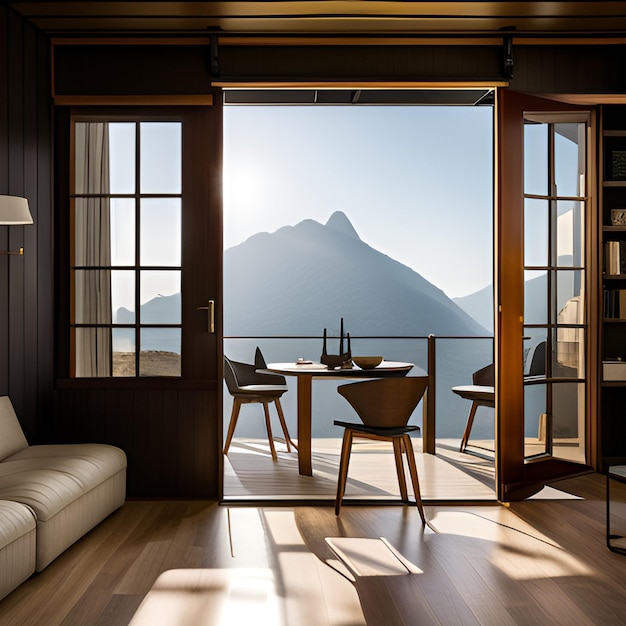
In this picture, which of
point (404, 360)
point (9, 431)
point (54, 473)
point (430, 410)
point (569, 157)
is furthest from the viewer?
point (404, 360)

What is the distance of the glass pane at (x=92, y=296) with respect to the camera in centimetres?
432

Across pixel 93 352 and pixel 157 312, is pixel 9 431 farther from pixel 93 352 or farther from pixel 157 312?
pixel 157 312

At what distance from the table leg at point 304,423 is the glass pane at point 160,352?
3.19 ft

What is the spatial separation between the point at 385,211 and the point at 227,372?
720 cm

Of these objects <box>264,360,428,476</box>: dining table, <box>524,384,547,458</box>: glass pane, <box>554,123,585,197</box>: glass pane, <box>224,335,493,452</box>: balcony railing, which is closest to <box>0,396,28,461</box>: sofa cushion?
<box>264,360,428,476</box>: dining table

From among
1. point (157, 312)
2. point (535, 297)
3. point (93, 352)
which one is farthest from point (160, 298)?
point (535, 297)

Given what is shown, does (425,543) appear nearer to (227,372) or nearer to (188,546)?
(188,546)

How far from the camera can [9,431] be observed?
3.66m

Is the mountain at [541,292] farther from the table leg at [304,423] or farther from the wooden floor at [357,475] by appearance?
the table leg at [304,423]

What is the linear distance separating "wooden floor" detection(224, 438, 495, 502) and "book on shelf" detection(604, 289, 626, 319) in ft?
4.94

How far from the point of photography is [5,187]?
12.3ft

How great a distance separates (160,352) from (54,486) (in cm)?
135

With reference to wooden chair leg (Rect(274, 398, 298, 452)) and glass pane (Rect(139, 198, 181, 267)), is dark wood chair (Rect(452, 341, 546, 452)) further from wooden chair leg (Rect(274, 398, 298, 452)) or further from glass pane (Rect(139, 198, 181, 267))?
glass pane (Rect(139, 198, 181, 267))

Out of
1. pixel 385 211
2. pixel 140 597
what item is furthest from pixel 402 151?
pixel 140 597
